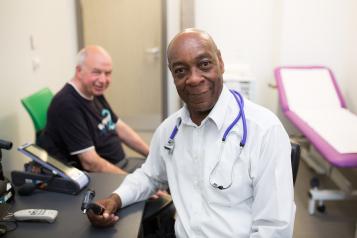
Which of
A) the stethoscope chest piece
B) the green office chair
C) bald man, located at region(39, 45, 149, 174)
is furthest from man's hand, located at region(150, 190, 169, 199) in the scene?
the green office chair

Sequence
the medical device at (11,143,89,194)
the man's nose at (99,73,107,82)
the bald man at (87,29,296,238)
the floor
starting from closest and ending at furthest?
the bald man at (87,29,296,238), the medical device at (11,143,89,194), the man's nose at (99,73,107,82), the floor

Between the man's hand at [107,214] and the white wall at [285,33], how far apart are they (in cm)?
261

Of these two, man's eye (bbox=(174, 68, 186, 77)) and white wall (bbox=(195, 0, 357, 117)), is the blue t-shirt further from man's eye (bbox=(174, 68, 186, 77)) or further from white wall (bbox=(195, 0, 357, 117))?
white wall (bbox=(195, 0, 357, 117))

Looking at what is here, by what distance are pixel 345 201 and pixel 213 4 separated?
6.97 ft

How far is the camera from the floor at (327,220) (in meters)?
2.43

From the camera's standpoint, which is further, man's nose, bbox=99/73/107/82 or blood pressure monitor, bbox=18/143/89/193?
man's nose, bbox=99/73/107/82

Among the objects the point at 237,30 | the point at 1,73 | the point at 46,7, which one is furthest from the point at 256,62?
the point at 1,73

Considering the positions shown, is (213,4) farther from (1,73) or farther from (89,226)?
(89,226)

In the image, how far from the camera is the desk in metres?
1.19

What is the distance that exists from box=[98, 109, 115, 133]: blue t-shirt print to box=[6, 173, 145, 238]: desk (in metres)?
0.68

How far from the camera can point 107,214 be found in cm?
123

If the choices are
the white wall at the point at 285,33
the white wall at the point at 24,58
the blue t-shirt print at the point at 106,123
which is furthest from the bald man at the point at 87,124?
the white wall at the point at 285,33

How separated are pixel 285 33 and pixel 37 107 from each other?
2.39 m

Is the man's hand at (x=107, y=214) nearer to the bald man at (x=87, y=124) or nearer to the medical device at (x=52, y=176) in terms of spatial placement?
the medical device at (x=52, y=176)
